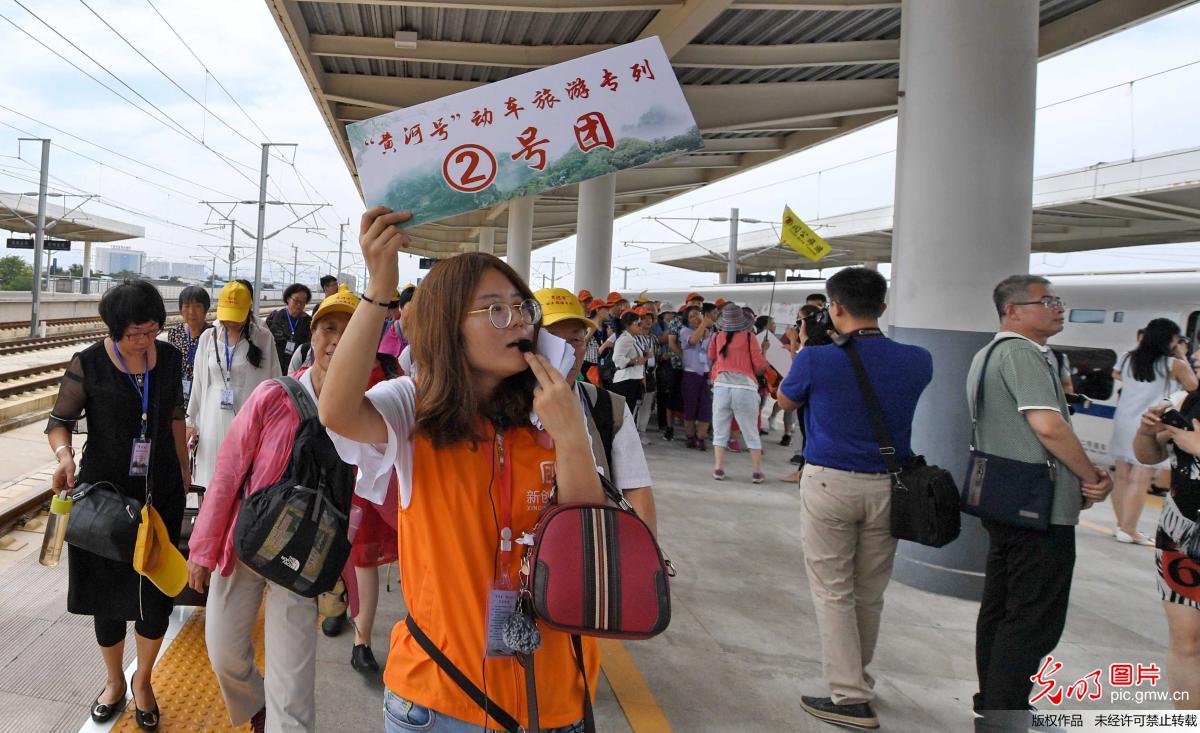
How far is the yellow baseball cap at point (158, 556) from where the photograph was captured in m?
2.91

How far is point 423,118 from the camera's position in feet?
6.72

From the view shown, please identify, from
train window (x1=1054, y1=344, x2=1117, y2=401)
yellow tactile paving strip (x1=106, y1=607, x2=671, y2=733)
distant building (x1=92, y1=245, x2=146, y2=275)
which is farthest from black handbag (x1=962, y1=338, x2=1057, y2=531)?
distant building (x1=92, y1=245, x2=146, y2=275)

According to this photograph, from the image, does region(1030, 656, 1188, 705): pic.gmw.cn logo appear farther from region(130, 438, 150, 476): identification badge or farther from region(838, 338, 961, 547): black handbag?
region(130, 438, 150, 476): identification badge

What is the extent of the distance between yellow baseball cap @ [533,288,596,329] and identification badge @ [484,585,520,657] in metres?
1.92

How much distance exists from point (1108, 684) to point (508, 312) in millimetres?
3890

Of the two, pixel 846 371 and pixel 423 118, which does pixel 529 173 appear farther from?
pixel 846 371

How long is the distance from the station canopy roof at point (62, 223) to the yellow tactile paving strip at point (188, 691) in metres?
34.0

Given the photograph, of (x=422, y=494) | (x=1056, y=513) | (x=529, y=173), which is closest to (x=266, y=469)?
(x=422, y=494)

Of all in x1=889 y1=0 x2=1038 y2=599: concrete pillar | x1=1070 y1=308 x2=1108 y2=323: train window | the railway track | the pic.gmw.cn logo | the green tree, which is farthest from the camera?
the green tree

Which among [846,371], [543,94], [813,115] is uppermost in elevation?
[813,115]

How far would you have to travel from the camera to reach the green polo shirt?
3020 millimetres

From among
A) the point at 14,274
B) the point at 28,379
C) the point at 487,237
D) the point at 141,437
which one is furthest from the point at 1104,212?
the point at 14,274

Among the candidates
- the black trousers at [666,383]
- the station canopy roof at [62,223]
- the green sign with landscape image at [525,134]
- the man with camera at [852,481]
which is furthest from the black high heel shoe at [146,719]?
the station canopy roof at [62,223]

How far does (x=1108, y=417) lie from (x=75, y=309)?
120 ft
